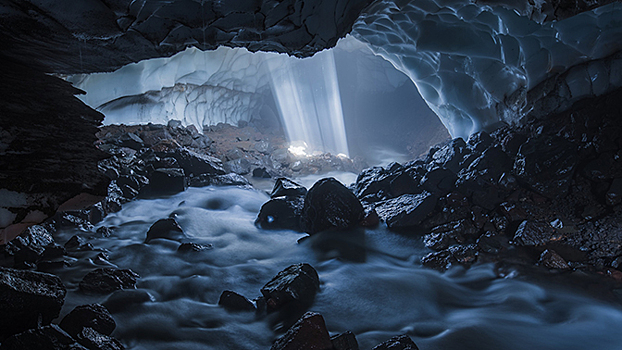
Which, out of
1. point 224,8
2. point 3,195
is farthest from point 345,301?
point 224,8

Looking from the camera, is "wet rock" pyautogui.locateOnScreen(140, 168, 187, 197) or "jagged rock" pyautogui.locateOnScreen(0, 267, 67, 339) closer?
"jagged rock" pyautogui.locateOnScreen(0, 267, 67, 339)

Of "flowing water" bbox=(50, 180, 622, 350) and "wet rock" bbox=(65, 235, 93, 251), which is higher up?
"wet rock" bbox=(65, 235, 93, 251)

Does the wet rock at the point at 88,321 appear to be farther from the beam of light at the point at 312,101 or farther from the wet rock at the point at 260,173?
the beam of light at the point at 312,101

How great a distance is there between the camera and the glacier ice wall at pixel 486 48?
4.90 metres

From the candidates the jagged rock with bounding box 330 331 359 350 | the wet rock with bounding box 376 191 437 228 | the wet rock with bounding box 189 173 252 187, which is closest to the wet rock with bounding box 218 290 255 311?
the jagged rock with bounding box 330 331 359 350

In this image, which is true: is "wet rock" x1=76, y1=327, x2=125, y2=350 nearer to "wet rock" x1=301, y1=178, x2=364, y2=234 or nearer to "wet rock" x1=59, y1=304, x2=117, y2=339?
"wet rock" x1=59, y1=304, x2=117, y2=339

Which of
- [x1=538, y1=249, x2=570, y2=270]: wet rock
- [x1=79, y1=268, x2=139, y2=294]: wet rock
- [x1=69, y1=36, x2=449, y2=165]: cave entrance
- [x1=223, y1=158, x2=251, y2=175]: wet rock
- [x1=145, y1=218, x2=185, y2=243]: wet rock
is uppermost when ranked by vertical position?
[x1=69, y1=36, x2=449, y2=165]: cave entrance

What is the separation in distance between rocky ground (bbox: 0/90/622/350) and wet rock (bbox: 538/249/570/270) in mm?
12

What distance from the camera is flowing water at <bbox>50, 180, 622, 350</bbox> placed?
2.73 m

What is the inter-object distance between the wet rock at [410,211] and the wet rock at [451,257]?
107 centimetres

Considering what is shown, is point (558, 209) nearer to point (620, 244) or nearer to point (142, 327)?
point (620, 244)

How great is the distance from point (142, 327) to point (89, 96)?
31.9 ft

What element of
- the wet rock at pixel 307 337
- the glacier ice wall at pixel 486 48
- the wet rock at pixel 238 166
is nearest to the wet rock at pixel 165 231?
the wet rock at pixel 307 337

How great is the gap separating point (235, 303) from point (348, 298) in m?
1.20
